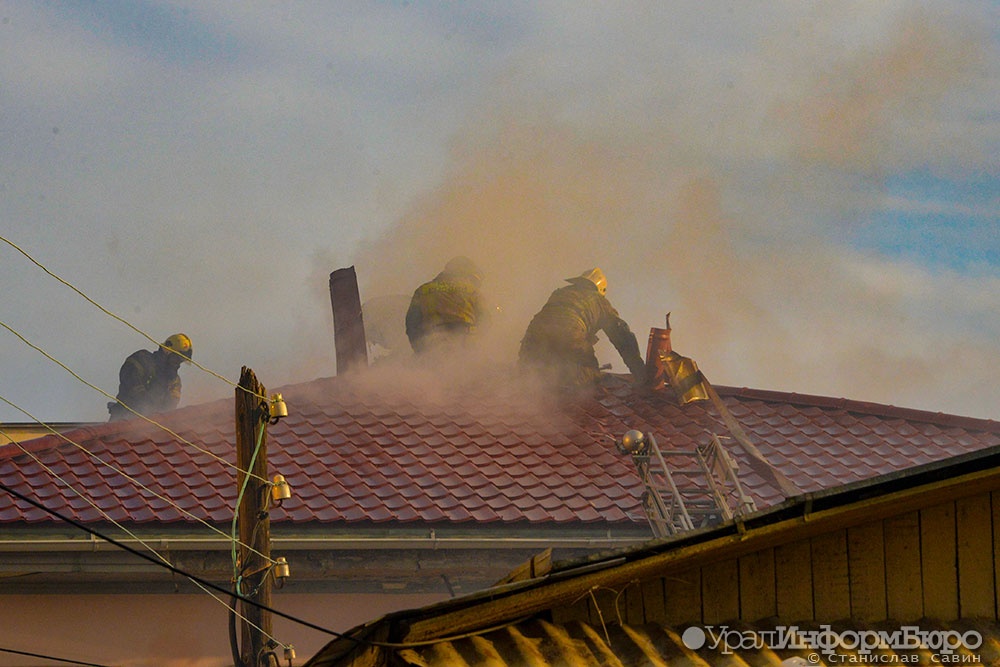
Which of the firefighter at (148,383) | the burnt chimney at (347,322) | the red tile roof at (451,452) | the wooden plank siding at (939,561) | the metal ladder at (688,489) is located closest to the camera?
the wooden plank siding at (939,561)

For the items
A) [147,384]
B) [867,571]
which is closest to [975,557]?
[867,571]

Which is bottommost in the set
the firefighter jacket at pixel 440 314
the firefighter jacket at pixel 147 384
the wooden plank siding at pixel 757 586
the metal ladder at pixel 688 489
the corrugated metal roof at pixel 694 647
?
the corrugated metal roof at pixel 694 647

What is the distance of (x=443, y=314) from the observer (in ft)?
51.9

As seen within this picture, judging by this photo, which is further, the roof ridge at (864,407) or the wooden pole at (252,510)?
the roof ridge at (864,407)

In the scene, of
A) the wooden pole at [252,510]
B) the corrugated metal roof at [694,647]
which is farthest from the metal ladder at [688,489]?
the corrugated metal roof at [694,647]

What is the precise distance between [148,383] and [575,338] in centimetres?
596

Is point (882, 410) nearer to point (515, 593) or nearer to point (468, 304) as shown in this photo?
point (468, 304)

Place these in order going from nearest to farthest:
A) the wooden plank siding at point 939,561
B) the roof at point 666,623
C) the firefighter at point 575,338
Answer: the roof at point 666,623, the wooden plank siding at point 939,561, the firefighter at point 575,338

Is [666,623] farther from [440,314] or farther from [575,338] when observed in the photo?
[440,314]

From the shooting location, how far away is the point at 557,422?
14125mm

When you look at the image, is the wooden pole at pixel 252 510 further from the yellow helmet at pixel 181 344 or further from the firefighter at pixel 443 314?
the yellow helmet at pixel 181 344

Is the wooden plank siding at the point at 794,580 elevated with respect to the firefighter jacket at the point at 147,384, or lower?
lower

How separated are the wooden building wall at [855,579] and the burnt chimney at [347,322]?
32.6 ft

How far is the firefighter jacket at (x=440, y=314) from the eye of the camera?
15.8 m
